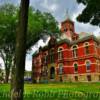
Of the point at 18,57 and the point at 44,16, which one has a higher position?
the point at 44,16

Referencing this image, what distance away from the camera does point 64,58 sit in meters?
50.2

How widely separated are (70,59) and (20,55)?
1742 inches

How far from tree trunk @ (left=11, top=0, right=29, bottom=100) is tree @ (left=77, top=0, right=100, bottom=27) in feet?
15.2

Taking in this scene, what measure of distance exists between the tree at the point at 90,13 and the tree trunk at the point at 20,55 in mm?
4638

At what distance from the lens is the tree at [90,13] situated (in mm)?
10224

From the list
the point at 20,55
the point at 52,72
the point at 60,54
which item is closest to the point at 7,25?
the point at 60,54

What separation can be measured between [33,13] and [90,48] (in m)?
14.4

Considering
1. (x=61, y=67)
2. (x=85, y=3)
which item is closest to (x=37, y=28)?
(x=61, y=67)

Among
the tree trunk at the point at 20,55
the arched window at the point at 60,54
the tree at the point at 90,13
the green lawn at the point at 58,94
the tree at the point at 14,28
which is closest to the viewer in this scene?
the tree trunk at the point at 20,55

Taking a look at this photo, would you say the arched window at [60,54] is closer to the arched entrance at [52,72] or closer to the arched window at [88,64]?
the arched entrance at [52,72]

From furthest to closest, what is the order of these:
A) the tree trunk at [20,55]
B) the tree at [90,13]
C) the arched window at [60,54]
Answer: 1. the arched window at [60,54]
2. the tree at [90,13]
3. the tree trunk at [20,55]

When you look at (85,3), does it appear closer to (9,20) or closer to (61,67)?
(9,20)

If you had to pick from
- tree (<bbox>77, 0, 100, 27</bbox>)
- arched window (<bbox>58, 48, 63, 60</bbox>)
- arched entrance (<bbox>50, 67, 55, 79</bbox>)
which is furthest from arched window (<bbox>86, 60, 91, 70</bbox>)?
tree (<bbox>77, 0, 100, 27</bbox>)

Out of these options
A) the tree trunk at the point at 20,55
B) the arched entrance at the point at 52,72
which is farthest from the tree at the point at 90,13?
the arched entrance at the point at 52,72
